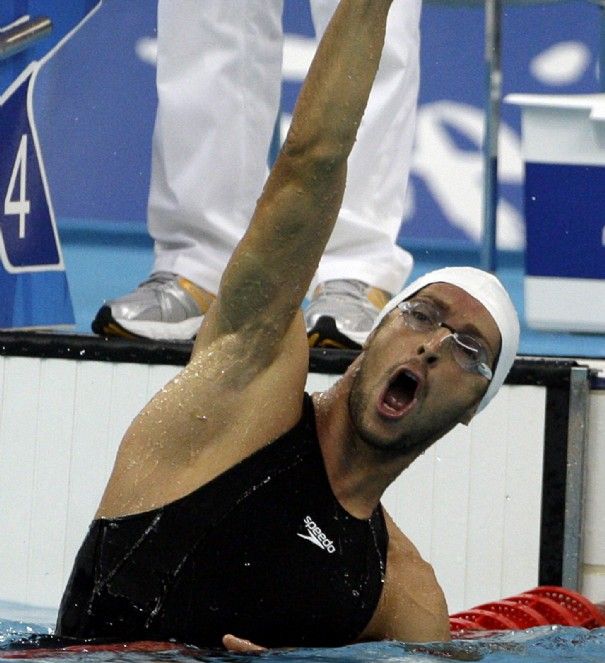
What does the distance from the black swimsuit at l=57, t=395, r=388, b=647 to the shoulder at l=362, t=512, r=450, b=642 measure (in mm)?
39

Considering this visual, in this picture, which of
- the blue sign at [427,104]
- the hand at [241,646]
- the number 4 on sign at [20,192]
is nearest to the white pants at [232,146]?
the number 4 on sign at [20,192]

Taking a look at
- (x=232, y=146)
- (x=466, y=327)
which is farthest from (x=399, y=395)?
(x=232, y=146)

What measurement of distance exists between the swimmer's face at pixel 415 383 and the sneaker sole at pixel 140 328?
929 mm

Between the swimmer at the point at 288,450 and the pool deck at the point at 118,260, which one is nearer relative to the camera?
the swimmer at the point at 288,450

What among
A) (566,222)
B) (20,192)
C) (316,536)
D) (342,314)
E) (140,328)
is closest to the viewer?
(316,536)

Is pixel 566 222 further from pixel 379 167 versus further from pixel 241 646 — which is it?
pixel 241 646

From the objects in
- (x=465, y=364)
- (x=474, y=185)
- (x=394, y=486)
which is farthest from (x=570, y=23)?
(x=465, y=364)

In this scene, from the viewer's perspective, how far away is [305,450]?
229cm

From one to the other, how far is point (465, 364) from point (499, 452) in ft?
2.60

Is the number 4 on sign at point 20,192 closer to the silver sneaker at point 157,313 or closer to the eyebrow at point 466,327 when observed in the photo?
the silver sneaker at point 157,313

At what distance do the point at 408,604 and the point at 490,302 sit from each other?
0.45 m

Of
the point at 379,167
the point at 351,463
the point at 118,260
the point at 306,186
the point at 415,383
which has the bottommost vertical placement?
the point at 118,260

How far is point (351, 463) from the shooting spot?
229 cm

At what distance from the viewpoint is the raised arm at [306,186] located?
209cm
